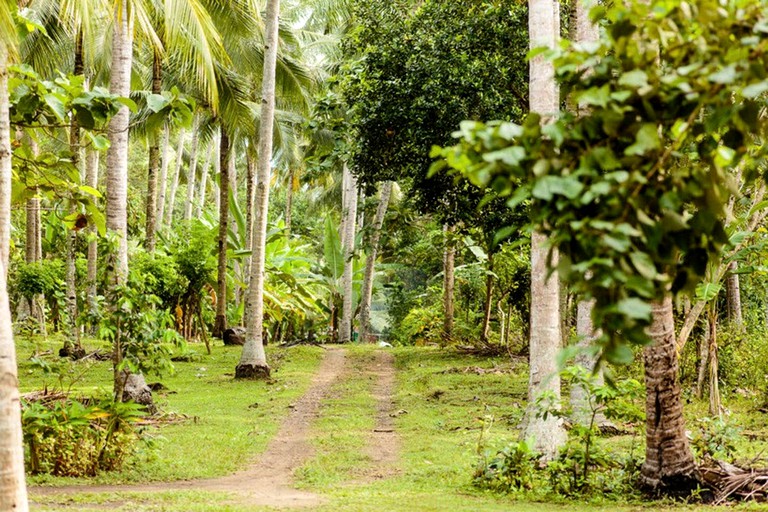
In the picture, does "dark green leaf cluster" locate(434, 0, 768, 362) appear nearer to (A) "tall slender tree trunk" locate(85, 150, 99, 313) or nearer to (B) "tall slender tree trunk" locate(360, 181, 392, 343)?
(A) "tall slender tree trunk" locate(85, 150, 99, 313)

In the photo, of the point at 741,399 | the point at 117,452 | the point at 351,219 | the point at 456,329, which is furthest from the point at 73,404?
the point at 351,219

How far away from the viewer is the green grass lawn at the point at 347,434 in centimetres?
666

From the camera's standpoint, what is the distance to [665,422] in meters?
6.60

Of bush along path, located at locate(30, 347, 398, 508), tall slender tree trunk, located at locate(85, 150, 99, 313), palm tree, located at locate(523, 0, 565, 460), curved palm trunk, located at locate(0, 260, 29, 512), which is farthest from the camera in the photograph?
tall slender tree trunk, located at locate(85, 150, 99, 313)

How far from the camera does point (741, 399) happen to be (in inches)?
489

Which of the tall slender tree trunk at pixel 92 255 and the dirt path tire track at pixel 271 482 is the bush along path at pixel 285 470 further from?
the tall slender tree trunk at pixel 92 255

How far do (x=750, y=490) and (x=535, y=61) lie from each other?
4392mm

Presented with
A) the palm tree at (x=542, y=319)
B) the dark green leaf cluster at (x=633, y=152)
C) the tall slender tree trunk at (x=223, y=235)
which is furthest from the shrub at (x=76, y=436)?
the tall slender tree trunk at (x=223, y=235)

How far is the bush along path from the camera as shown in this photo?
22.9 ft

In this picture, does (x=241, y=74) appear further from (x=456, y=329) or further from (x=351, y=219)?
(x=456, y=329)

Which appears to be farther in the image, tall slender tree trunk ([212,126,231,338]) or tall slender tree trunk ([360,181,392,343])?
tall slender tree trunk ([360,181,392,343])

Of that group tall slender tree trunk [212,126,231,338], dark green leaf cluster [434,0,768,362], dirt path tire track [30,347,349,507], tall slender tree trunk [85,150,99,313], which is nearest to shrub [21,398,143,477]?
dirt path tire track [30,347,349,507]

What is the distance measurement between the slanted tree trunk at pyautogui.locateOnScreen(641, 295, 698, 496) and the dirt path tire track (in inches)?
108

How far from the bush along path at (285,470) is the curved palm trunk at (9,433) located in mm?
2646
